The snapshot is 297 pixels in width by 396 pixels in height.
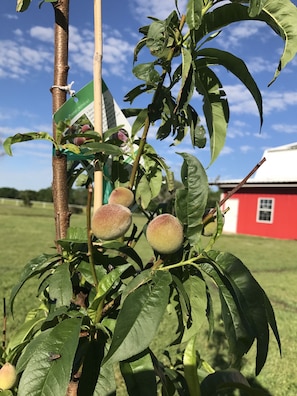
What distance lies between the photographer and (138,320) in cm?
59

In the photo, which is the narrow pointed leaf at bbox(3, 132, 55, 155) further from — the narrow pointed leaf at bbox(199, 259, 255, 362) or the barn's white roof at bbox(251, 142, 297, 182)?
the barn's white roof at bbox(251, 142, 297, 182)

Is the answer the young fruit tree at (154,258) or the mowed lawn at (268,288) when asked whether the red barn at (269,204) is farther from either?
the young fruit tree at (154,258)

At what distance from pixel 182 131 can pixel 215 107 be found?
0.20 meters

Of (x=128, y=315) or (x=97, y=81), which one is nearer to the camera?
(x=128, y=315)

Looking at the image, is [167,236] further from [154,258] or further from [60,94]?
[60,94]

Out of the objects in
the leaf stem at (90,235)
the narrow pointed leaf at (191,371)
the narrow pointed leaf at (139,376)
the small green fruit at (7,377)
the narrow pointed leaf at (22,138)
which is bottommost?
the small green fruit at (7,377)

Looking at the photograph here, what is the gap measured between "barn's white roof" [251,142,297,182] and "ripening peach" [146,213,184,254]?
14.6 m

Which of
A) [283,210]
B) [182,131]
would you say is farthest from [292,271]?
[283,210]

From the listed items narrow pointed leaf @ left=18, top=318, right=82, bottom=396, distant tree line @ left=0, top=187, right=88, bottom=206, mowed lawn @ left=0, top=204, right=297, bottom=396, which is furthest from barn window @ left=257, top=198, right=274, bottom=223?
narrow pointed leaf @ left=18, top=318, right=82, bottom=396

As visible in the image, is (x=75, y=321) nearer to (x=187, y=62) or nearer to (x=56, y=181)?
(x=56, y=181)

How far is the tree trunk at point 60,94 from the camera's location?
934 millimetres

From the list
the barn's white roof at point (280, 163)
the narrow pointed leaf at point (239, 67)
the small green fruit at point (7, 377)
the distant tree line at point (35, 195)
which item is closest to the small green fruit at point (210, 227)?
the narrow pointed leaf at point (239, 67)

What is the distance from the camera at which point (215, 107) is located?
2.64ft

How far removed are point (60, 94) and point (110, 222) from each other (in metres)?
0.39
